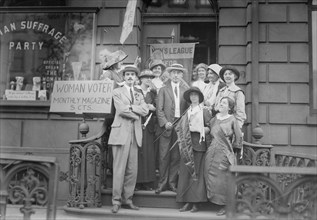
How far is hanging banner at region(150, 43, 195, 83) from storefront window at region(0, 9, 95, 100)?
1.66 metres

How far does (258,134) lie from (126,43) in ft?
11.4

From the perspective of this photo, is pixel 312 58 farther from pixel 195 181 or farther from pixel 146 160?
pixel 146 160

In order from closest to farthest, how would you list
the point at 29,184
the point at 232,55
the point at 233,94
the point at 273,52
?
1. the point at 29,184
2. the point at 233,94
3. the point at 273,52
4. the point at 232,55

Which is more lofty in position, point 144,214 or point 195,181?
point 195,181

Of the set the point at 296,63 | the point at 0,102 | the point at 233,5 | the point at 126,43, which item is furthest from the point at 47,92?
the point at 296,63

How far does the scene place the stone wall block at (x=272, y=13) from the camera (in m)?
9.10

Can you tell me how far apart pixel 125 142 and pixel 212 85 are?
196 centimetres

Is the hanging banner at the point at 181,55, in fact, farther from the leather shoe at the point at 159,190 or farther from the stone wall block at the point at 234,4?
the leather shoe at the point at 159,190

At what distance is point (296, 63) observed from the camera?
9008mm

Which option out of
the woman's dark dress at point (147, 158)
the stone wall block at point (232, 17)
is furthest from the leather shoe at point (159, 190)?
the stone wall block at point (232, 17)

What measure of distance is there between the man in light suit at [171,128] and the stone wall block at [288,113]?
7.82ft

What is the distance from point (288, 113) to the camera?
888cm

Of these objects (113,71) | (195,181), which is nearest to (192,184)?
(195,181)

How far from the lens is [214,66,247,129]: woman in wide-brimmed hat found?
7.13 m
